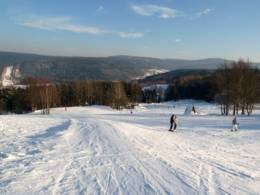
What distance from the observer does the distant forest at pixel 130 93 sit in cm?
5016

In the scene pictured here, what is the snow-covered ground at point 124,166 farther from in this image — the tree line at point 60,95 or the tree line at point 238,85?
the tree line at point 60,95

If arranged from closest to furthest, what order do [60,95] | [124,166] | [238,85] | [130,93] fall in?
[124,166]
[238,85]
[60,95]
[130,93]

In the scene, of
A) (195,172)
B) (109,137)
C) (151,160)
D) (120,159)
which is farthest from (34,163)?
(109,137)

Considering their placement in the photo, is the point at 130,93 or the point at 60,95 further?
the point at 130,93

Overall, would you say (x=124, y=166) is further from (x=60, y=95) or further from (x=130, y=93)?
(x=130, y=93)

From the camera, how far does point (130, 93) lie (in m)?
120

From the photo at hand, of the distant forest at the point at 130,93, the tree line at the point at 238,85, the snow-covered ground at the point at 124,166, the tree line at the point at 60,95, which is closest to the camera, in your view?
the snow-covered ground at the point at 124,166

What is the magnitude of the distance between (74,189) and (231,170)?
600cm

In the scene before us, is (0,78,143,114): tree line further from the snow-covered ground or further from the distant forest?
the snow-covered ground

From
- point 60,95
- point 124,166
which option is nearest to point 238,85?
point 124,166

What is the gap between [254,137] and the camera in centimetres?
2298

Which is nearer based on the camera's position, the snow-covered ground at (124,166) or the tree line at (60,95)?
the snow-covered ground at (124,166)

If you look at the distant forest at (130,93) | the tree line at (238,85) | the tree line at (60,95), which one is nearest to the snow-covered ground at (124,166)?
the tree line at (238,85)

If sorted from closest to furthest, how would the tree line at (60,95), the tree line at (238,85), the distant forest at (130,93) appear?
the tree line at (238,85) → the distant forest at (130,93) → the tree line at (60,95)
